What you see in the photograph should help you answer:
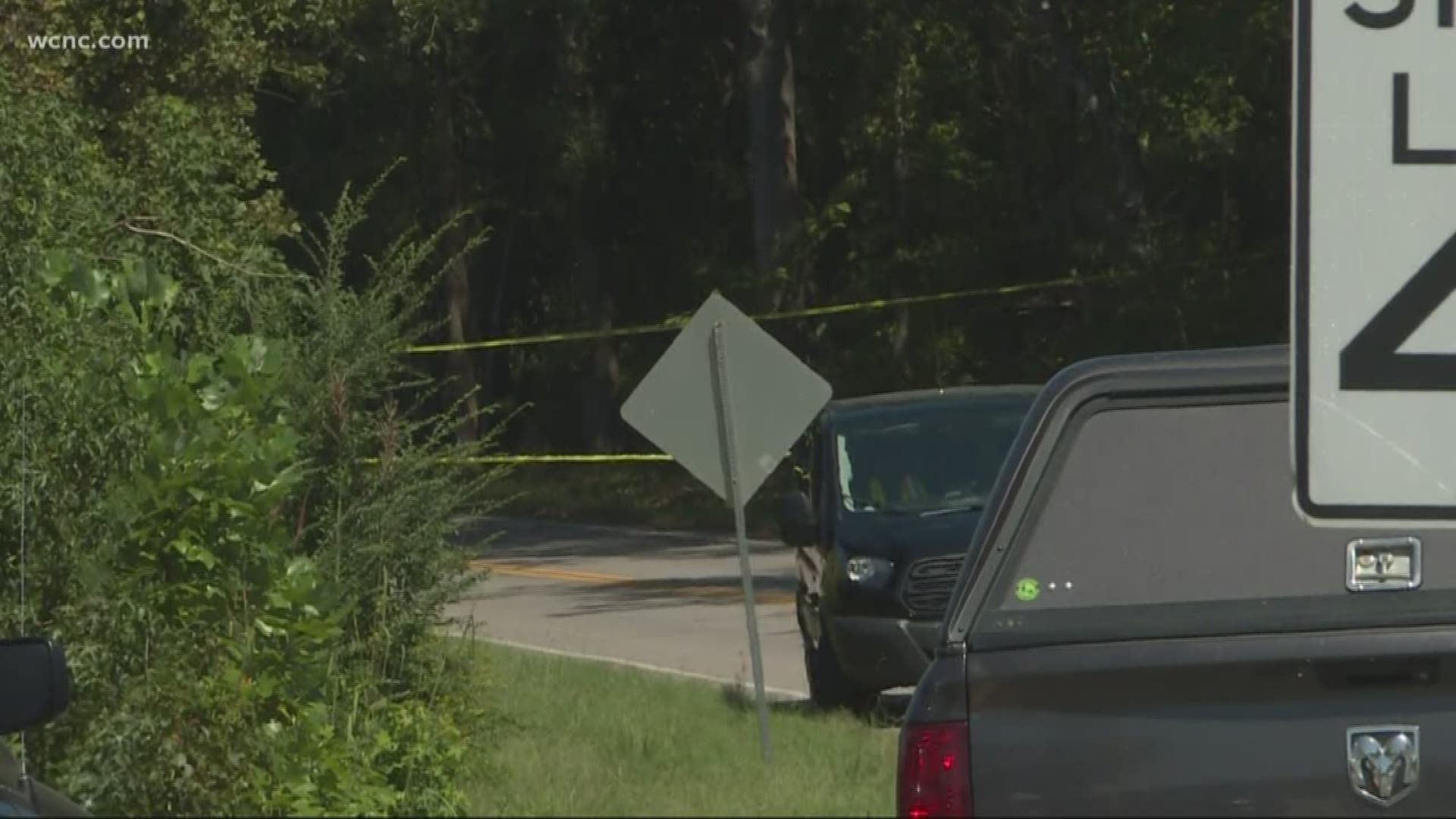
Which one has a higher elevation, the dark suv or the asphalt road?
the dark suv

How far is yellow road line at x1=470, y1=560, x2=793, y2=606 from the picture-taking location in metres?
22.6

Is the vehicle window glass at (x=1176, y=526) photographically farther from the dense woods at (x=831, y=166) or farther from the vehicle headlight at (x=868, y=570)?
the dense woods at (x=831, y=166)

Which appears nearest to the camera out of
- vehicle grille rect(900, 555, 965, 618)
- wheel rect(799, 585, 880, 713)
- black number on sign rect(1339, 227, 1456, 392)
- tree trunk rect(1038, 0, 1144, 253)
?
black number on sign rect(1339, 227, 1456, 392)

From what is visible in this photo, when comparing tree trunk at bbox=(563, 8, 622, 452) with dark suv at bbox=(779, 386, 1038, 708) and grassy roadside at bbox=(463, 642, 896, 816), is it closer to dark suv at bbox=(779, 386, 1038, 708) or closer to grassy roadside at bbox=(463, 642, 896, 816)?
dark suv at bbox=(779, 386, 1038, 708)

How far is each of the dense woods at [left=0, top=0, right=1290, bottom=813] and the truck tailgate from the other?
18.9 ft

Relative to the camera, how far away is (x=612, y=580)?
87.2 feet

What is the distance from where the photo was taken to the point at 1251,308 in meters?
33.8

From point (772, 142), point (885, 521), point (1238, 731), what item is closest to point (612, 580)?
point (885, 521)

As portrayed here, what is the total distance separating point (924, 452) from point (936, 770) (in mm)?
10531

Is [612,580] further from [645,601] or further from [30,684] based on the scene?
[30,684]

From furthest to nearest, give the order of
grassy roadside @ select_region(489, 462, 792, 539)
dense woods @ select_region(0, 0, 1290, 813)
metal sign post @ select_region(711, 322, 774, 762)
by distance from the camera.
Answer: grassy roadside @ select_region(489, 462, 792, 539) → metal sign post @ select_region(711, 322, 774, 762) → dense woods @ select_region(0, 0, 1290, 813)

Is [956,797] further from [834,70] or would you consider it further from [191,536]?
[834,70]

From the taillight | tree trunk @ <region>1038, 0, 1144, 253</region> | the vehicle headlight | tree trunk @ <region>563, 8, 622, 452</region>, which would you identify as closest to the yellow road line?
the vehicle headlight

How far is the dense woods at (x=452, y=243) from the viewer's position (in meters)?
10.1
